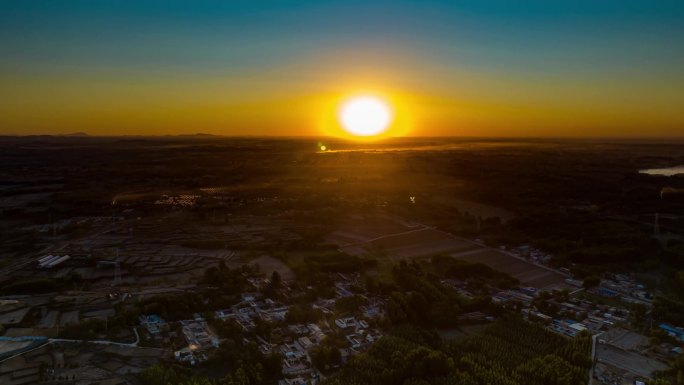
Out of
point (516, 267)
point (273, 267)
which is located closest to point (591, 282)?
point (516, 267)

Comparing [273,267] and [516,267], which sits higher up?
[273,267]

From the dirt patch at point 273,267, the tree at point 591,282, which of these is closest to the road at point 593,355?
the tree at point 591,282

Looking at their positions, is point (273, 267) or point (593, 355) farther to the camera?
point (273, 267)

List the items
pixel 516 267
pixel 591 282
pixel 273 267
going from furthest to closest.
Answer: pixel 516 267, pixel 273 267, pixel 591 282

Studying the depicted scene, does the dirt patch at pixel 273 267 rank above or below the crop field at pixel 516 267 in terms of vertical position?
above

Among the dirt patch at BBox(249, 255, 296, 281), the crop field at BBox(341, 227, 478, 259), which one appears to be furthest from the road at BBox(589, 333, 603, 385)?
the dirt patch at BBox(249, 255, 296, 281)

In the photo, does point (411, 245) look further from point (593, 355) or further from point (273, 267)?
point (593, 355)

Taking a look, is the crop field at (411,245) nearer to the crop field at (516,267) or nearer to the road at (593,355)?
the crop field at (516,267)

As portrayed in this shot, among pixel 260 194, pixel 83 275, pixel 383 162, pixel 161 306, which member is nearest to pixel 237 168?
pixel 260 194

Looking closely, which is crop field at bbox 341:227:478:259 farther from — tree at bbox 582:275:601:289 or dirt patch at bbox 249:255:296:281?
tree at bbox 582:275:601:289

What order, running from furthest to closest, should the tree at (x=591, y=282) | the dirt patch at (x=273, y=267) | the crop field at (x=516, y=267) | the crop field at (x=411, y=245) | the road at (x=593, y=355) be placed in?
the crop field at (x=411, y=245) < the dirt patch at (x=273, y=267) < the crop field at (x=516, y=267) < the tree at (x=591, y=282) < the road at (x=593, y=355)
